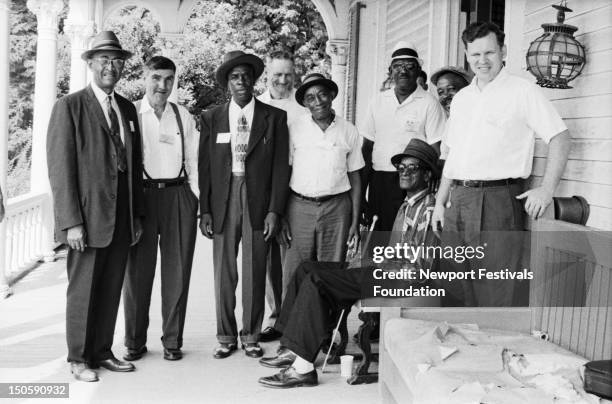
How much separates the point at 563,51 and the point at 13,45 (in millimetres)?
21100

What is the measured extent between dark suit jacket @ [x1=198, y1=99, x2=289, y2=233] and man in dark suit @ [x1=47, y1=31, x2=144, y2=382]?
42cm

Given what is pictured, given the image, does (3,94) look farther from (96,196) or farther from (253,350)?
(253,350)

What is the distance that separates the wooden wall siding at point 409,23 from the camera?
692 cm

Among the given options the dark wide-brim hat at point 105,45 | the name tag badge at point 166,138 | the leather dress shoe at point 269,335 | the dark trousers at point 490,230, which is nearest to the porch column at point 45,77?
the leather dress shoe at point 269,335

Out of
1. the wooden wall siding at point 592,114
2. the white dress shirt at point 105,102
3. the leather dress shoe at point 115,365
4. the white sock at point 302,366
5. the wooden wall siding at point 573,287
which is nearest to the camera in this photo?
the wooden wall siding at point 573,287

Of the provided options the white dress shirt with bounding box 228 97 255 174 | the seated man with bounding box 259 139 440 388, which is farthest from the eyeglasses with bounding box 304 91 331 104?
the seated man with bounding box 259 139 440 388

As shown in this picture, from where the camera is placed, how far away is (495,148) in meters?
3.36

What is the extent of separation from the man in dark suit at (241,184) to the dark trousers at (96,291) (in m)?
0.54

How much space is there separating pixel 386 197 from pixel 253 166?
86 cm

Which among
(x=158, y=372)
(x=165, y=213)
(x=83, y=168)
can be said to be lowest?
(x=158, y=372)

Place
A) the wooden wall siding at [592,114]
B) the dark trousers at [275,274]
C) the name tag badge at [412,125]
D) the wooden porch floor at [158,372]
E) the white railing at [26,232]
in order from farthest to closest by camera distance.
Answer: the white railing at [26,232]
the dark trousers at [275,274]
the name tag badge at [412,125]
the wooden porch floor at [158,372]
the wooden wall siding at [592,114]

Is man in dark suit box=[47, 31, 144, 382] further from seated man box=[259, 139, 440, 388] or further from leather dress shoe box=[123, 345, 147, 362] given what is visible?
seated man box=[259, 139, 440, 388]

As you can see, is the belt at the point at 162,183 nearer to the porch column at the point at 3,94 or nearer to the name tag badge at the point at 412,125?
the name tag badge at the point at 412,125

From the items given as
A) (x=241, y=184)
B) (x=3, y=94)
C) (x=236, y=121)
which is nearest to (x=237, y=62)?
(x=236, y=121)
